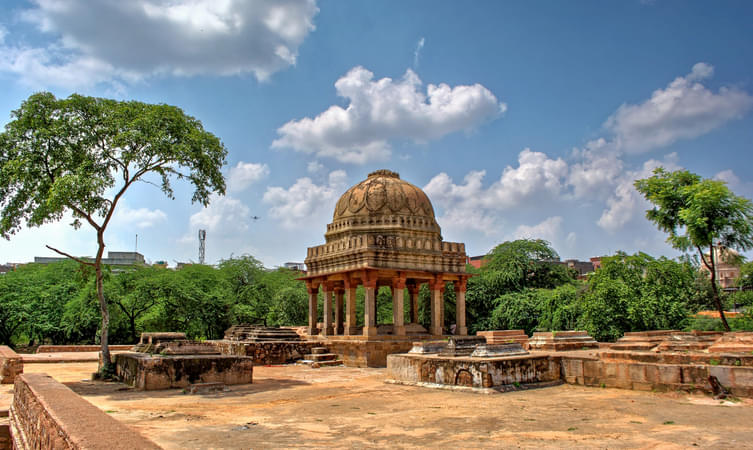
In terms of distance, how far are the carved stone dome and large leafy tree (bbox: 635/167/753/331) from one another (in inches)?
336

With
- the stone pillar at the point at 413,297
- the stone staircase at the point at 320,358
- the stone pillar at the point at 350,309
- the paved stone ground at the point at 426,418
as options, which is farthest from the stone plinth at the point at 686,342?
the stone pillar at the point at 413,297

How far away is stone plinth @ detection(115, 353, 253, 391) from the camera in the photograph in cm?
1187

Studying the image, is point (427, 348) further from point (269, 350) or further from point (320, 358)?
point (269, 350)

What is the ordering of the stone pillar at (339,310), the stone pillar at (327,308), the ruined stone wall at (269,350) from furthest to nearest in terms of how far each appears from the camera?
the stone pillar at (339,310) < the stone pillar at (327,308) < the ruined stone wall at (269,350)

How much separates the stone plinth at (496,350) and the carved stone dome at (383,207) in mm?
10163

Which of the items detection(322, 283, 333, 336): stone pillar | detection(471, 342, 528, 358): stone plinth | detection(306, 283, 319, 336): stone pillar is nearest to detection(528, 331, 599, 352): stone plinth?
detection(471, 342, 528, 358): stone plinth

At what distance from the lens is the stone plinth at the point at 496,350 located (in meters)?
11.4

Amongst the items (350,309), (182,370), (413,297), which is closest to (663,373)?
(182,370)

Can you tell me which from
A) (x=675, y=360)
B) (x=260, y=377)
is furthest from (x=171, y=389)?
(x=675, y=360)

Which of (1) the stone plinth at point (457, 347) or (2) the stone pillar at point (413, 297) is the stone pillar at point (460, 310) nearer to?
(2) the stone pillar at point (413, 297)

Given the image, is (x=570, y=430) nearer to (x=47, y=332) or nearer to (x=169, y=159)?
(x=169, y=159)

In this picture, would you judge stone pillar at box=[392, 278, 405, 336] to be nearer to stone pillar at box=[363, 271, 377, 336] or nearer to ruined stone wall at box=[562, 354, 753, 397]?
stone pillar at box=[363, 271, 377, 336]

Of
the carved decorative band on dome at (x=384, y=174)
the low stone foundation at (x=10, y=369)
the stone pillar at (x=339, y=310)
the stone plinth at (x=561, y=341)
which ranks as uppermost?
the carved decorative band on dome at (x=384, y=174)

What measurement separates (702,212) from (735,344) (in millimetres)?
8600
